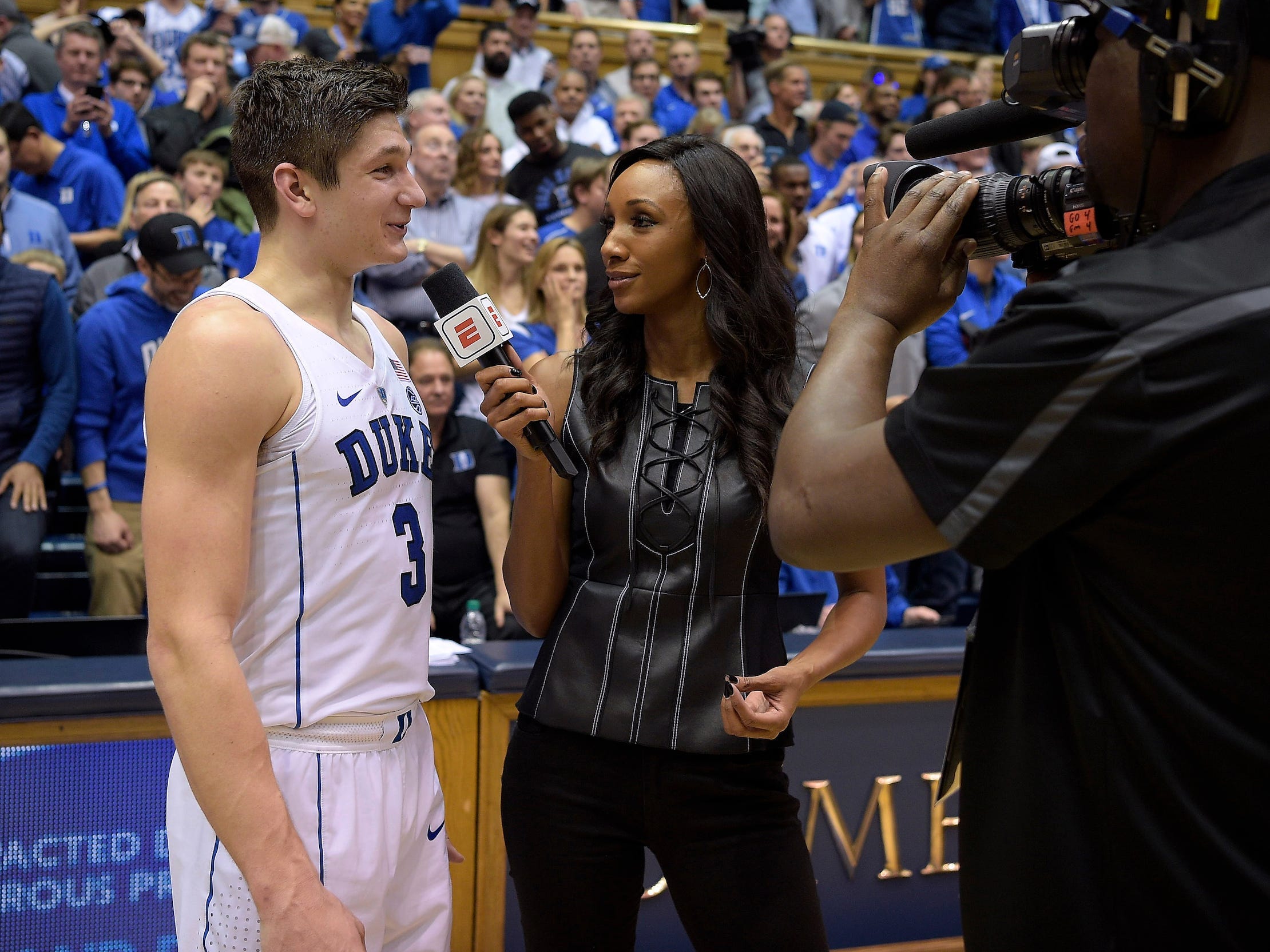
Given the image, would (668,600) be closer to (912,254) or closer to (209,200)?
(912,254)

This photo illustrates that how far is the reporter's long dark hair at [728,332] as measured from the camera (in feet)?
6.92

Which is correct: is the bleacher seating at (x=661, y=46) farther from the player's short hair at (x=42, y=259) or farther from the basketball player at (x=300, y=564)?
the basketball player at (x=300, y=564)

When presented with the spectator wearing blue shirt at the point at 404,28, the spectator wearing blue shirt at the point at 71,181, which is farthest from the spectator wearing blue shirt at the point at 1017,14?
the spectator wearing blue shirt at the point at 71,181

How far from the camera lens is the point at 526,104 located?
6996mm

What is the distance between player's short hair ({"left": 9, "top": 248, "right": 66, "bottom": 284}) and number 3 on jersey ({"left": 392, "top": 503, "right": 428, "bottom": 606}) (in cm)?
407

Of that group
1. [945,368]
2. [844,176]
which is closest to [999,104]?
[945,368]

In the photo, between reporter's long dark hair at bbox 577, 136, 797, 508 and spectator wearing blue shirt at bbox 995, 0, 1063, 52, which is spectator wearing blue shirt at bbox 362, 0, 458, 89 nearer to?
spectator wearing blue shirt at bbox 995, 0, 1063, 52

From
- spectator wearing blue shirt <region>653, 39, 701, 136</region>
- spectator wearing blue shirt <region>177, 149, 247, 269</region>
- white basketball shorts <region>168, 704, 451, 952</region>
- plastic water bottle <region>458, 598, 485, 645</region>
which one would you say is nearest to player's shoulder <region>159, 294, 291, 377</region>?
white basketball shorts <region>168, 704, 451, 952</region>

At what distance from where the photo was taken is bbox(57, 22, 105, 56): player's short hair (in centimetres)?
687

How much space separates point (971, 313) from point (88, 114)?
4995 millimetres

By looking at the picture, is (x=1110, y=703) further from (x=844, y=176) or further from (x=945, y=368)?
(x=844, y=176)

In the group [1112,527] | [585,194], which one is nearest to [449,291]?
[1112,527]

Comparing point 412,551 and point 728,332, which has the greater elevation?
point 728,332

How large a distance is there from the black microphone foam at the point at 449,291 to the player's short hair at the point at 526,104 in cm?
535
